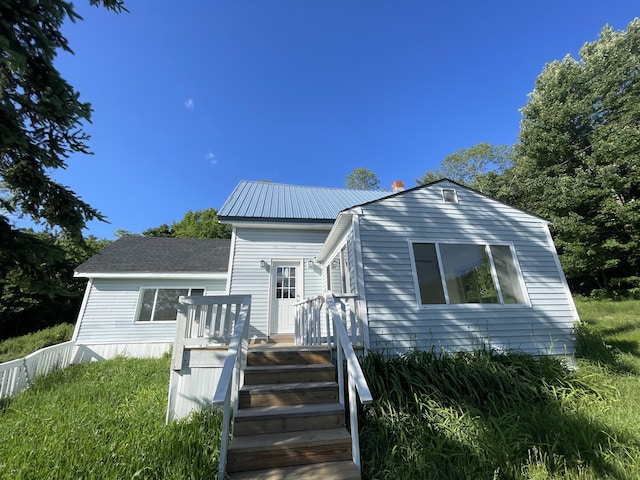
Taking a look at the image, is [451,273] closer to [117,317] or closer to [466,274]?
[466,274]

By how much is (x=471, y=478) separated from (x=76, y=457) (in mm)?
4154

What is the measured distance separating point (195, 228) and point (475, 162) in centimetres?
2916

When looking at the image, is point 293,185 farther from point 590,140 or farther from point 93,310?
point 590,140

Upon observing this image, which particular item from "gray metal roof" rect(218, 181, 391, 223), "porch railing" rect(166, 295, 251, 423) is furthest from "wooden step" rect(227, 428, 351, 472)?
"gray metal roof" rect(218, 181, 391, 223)

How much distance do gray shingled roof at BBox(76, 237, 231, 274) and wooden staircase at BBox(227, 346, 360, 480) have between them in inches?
263

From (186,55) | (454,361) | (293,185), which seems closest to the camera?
(454,361)

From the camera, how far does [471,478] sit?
101 inches

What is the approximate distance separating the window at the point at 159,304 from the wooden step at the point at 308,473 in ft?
26.2

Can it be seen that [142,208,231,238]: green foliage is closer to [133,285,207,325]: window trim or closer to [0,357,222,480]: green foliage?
[133,285,207,325]: window trim

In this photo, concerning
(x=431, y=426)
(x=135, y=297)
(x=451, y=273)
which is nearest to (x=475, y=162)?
(x=451, y=273)

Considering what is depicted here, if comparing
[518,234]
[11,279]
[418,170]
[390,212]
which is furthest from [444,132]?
[11,279]

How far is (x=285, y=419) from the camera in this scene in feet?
9.68

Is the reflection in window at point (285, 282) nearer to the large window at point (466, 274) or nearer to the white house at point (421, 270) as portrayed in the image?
the white house at point (421, 270)

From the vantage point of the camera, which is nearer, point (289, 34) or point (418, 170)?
point (289, 34)
